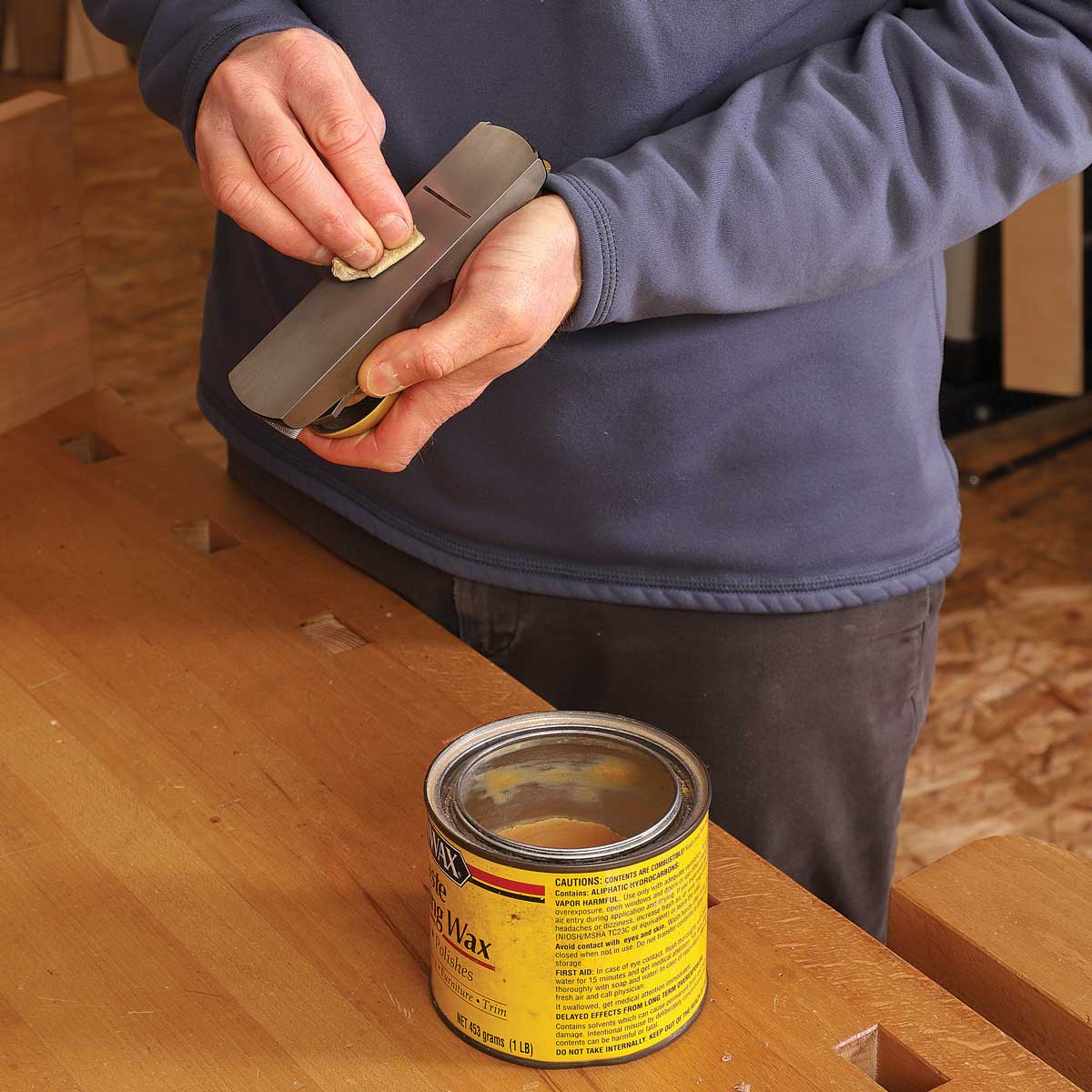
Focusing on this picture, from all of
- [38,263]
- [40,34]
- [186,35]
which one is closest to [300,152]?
[186,35]

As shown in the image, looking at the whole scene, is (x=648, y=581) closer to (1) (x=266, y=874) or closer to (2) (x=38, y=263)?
(1) (x=266, y=874)

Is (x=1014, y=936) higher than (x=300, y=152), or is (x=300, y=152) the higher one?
(x=300, y=152)

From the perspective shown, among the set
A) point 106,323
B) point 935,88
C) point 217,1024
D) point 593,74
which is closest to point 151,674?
point 217,1024

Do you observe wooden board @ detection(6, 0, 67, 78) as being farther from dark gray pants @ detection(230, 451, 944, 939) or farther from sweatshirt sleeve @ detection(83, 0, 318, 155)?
dark gray pants @ detection(230, 451, 944, 939)

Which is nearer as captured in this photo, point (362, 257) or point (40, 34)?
point (362, 257)

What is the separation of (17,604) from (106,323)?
2.42m

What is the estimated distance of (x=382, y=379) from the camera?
673mm

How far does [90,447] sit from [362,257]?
0.49 metres

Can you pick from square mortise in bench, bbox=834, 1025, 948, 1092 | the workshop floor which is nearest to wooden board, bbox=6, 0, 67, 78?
the workshop floor

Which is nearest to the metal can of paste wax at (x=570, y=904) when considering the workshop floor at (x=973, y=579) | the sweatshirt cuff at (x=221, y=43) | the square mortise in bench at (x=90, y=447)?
the sweatshirt cuff at (x=221, y=43)

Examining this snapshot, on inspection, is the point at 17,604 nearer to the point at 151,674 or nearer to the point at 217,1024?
the point at 151,674

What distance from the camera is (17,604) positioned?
2.95 ft

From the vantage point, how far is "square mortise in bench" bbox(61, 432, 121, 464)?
43.3 inches

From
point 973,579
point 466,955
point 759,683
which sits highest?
point 466,955
